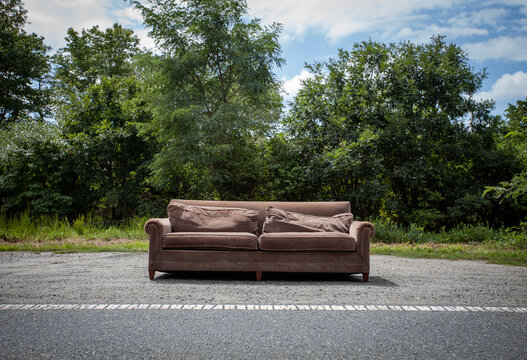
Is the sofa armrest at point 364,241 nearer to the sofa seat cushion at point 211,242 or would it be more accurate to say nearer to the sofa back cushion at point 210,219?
the sofa seat cushion at point 211,242

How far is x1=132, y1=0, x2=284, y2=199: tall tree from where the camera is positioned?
27.6 feet

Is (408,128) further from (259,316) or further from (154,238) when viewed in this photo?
(259,316)

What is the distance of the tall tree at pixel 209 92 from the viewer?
8414 mm

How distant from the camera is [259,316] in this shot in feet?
9.39

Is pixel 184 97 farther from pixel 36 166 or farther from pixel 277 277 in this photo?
pixel 277 277

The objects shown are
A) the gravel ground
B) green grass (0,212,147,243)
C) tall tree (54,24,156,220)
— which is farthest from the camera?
tall tree (54,24,156,220)

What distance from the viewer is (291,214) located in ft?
16.6

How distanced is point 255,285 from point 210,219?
118 centimetres

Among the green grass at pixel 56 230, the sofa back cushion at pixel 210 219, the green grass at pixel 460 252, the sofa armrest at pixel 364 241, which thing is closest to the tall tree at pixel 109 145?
the green grass at pixel 56 230

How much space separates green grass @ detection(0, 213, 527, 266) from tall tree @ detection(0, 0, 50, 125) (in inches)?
440

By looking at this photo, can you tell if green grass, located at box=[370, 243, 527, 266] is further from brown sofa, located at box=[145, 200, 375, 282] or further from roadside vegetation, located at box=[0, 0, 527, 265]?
brown sofa, located at box=[145, 200, 375, 282]

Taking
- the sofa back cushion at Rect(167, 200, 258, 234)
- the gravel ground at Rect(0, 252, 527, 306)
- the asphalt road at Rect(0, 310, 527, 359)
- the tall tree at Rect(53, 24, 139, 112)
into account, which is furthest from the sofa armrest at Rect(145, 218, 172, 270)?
the tall tree at Rect(53, 24, 139, 112)

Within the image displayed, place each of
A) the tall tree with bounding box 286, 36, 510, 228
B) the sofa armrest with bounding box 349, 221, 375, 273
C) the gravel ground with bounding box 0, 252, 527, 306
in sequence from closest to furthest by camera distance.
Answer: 1. the gravel ground with bounding box 0, 252, 527, 306
2. the sofa armrest with bounding box 349, 221, 375, 273
3. the tall tree with bounding box 286, 36, 510, 228

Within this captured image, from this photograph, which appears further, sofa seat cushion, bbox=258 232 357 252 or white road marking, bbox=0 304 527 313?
sofa seat cushion, bbox=258 232 357 252
